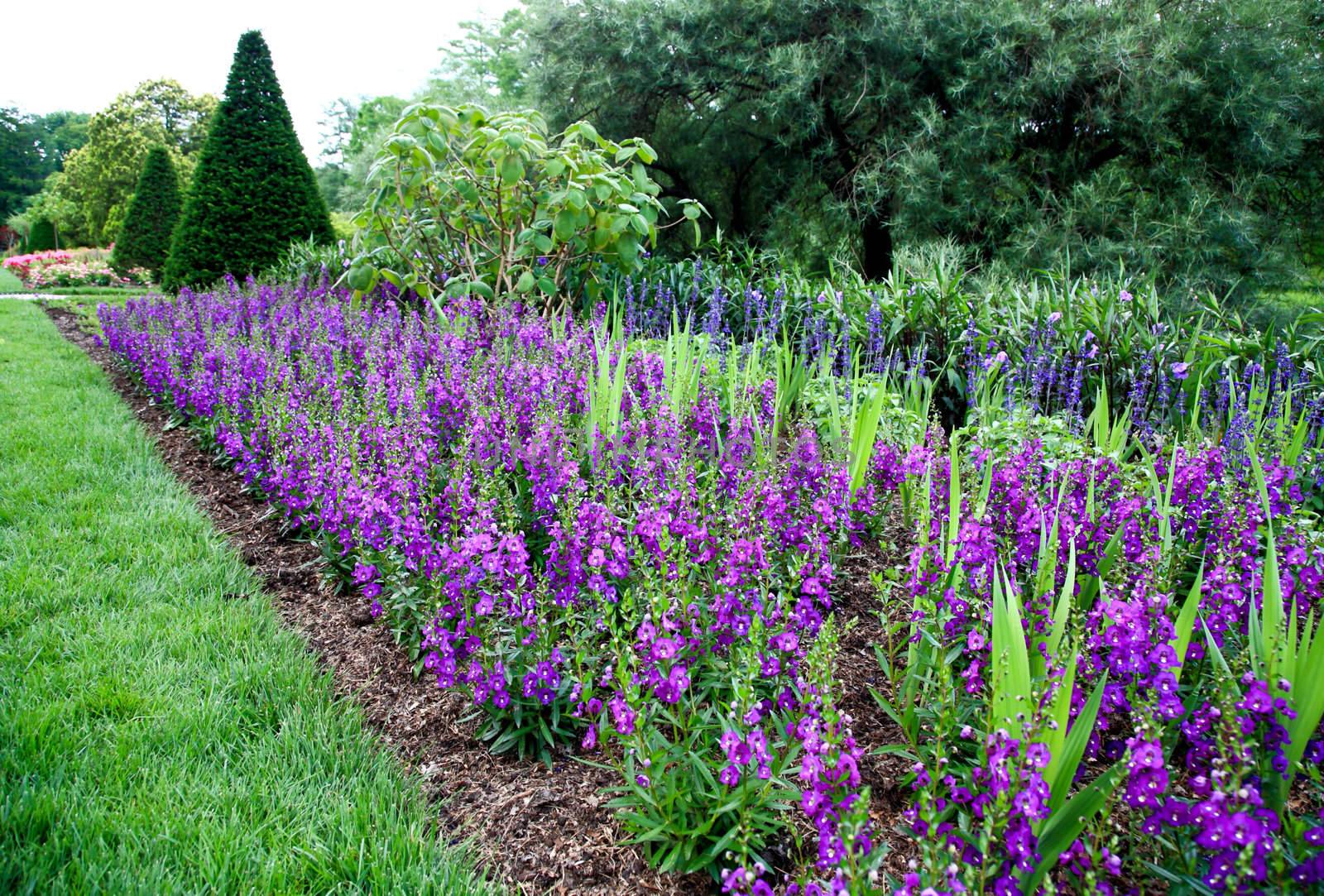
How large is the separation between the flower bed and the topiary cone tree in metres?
9.94

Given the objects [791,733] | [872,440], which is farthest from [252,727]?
[872,440]

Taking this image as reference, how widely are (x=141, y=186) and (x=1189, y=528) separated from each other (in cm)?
2404

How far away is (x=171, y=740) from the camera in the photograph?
7.30 ft

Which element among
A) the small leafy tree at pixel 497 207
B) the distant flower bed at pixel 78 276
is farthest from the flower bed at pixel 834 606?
the distant flower bed at pixel 78 276

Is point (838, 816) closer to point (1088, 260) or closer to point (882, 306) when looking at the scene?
point (882, 306)

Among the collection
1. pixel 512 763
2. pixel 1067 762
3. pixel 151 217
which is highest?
pixel 151 217

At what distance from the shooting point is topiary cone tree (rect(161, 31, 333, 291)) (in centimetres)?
1228

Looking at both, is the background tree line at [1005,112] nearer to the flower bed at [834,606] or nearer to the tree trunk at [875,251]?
the tree trunk at [875,251]

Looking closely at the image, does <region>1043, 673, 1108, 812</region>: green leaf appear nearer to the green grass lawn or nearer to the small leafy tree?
the green grass lawn

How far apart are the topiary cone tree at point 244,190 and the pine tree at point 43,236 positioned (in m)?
31.6

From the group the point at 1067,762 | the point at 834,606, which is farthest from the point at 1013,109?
the point at 1067,762

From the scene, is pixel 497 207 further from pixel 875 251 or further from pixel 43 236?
pixel 43 236

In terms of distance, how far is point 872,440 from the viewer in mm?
2982

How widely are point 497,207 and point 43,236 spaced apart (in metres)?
41.5
